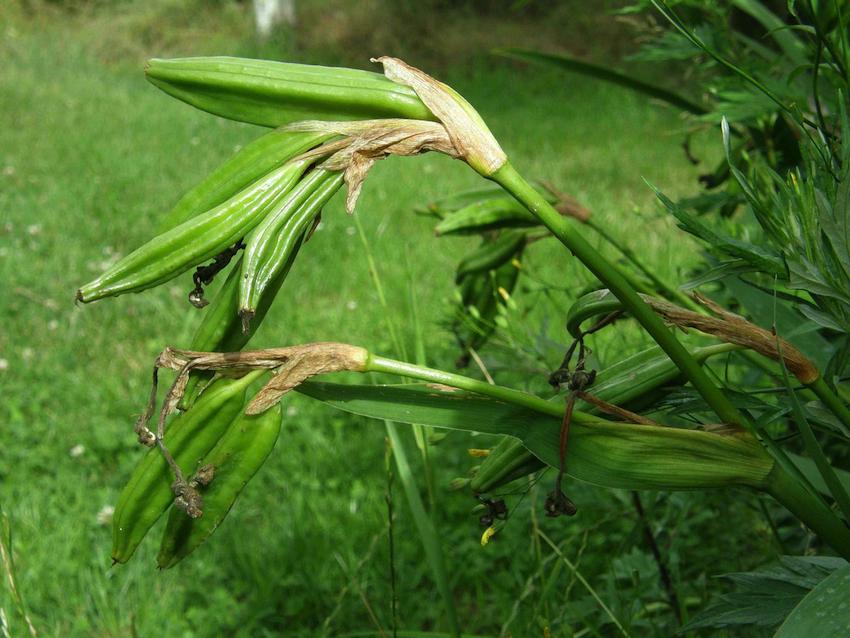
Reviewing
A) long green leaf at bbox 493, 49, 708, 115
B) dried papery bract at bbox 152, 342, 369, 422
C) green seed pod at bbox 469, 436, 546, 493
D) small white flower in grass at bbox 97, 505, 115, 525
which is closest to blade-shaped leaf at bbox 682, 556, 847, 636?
green seed pod at bbox 469, 436, 546, 493

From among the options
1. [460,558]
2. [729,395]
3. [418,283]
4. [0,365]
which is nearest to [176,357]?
[729,395]

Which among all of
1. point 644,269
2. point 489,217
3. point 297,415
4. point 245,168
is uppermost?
point 245,168

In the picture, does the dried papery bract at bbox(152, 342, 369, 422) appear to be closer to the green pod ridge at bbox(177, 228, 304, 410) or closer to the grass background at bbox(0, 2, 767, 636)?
Result: the green pod ridge at bbox(177, 228, 304, 410)

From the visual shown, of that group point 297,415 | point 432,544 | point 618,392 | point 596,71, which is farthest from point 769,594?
point 297,415

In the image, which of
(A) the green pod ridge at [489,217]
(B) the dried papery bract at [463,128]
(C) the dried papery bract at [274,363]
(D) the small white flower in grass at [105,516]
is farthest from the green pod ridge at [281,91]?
(D) the small white flower in grass at [105,516]

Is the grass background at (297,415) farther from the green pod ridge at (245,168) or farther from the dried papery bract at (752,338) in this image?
the green pod ridge at (245,168)

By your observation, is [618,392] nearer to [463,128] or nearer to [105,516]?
[463,128]

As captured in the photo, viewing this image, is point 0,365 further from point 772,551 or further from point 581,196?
point 581,196
